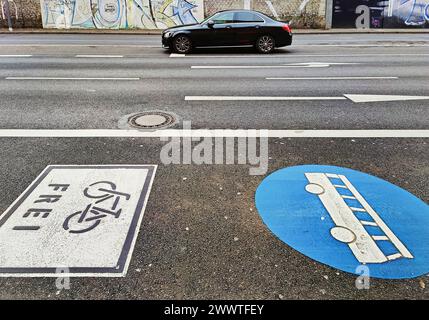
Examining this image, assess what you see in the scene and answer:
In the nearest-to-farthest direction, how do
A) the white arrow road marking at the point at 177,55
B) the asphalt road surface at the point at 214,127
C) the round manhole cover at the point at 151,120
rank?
1. the asphalt road surface at the point at 214,127
2. the round manhole cover at the point at 151,120
3. the white arrow road marking at the point at 177,55

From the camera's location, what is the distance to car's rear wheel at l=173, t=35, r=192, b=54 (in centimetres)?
1546

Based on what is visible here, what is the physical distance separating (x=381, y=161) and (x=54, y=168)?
432 cm

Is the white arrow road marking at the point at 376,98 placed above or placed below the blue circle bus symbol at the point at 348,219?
above

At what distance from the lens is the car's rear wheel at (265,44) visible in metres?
15.8

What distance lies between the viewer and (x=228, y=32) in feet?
51.0

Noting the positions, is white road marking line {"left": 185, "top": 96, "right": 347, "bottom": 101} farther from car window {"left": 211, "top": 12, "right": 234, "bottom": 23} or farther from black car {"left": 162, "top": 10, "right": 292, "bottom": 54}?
car window {"left": 211, "top": 12, "right": 234, "bottom": 23}

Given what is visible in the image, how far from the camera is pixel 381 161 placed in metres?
5.36

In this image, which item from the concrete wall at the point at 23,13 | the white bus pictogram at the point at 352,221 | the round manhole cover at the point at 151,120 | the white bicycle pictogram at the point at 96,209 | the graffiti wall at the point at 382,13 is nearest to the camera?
the white bus pictogram at the point at 352,221

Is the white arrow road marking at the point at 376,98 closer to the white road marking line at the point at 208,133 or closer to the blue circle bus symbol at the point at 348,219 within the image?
the white road marking line at the point at 208,133

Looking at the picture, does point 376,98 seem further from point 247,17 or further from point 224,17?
point 224,17

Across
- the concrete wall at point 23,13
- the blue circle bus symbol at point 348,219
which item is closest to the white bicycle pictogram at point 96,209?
the blue circle bus symbol at point 348,219

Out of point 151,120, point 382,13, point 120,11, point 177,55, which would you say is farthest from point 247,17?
point 382,13
